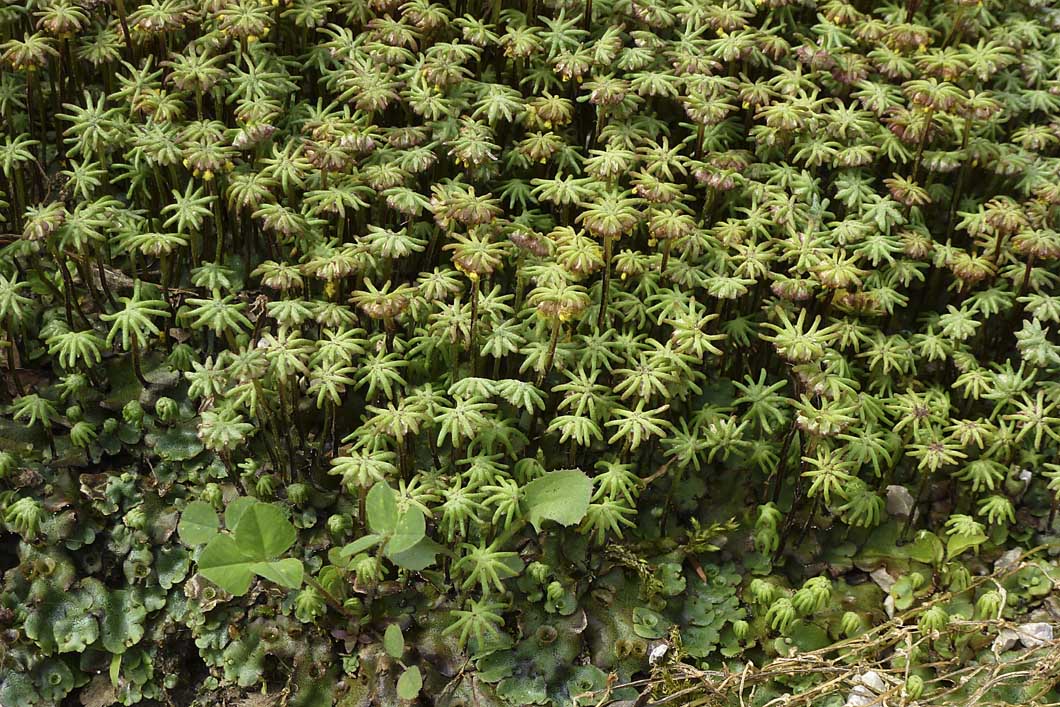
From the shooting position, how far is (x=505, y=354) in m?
3.06

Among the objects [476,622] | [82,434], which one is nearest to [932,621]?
[476,622]

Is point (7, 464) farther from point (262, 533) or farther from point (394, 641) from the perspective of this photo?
point (394, 641)

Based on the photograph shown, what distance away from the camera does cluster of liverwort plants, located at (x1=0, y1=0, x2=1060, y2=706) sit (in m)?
2.95

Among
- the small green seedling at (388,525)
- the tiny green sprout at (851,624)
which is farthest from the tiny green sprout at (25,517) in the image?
the tiny green sprout at (851,624)

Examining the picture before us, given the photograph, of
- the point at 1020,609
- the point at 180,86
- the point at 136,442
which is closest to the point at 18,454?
the point at 136,442

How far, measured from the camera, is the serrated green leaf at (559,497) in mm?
2836

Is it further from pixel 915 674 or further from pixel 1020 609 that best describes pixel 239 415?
pixel 1020 609

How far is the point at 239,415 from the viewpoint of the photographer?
116 inches

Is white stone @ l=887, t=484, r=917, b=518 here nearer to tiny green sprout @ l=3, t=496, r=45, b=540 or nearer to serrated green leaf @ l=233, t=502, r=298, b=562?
serrated green leaf @ l=233, t=502, r=298, b=562

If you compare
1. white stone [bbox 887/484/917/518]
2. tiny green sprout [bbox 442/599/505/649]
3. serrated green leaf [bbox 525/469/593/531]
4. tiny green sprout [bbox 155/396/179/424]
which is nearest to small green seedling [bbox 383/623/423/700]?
tiny green sprout [bbox 442/599/505/649]

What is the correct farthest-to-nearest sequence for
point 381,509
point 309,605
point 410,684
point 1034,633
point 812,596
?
point 1034,633 < point 812,596 < point 309,605 < point 410,684 < point 381,509

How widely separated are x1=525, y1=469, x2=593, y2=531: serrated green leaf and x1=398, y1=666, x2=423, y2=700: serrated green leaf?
1.69ft

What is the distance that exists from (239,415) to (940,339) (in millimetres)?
2218

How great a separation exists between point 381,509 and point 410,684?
51 cm
